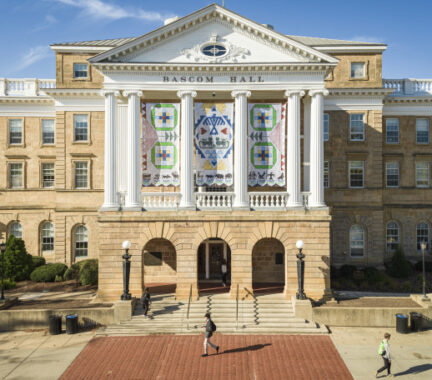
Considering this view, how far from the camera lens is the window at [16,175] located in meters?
32.2

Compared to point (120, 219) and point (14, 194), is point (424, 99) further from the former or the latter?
point (14, 194)

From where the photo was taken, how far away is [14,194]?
32125 mm

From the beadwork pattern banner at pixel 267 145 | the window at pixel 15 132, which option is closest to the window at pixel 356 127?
the beadwork pattern banner at pixel 267 145

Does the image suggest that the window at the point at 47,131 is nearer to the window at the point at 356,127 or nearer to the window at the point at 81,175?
the window at the point at 81,175

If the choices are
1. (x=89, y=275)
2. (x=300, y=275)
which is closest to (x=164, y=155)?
(x=89, y=275)

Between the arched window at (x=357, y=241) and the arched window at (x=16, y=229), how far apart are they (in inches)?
1066

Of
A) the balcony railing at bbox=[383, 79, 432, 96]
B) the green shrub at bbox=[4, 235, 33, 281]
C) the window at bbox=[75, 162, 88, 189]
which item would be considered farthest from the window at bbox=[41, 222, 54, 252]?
the balcony railing at bbox=[383, 79, 432, 96]

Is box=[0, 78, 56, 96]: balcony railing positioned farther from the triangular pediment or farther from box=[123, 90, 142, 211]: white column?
box=[123, 90, 142, 211]: white column

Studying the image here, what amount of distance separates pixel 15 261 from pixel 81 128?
1100cm

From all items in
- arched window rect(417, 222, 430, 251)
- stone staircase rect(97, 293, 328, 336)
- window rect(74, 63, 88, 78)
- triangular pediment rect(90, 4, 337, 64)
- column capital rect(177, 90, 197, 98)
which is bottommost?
stone staircase rect(97, 293, 328, 336)

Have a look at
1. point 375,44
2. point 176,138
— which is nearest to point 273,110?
point 176,138

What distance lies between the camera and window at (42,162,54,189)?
105 ft

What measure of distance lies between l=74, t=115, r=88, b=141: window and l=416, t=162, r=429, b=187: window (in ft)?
89.5

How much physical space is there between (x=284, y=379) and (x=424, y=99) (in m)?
26.6
